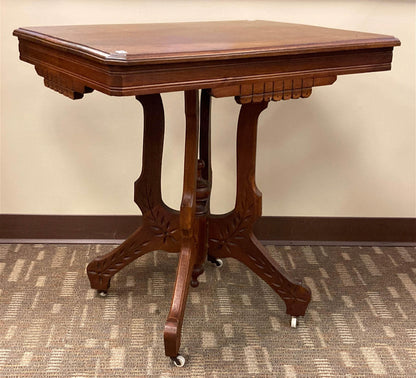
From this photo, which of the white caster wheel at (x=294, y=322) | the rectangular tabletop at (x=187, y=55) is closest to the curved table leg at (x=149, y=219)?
the rectangular tabletop at (x=187, y=55)

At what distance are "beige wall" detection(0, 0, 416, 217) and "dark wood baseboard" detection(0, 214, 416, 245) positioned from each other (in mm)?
41

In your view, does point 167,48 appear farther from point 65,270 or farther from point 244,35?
point 65,270

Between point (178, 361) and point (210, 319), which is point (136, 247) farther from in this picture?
point (178, 361)

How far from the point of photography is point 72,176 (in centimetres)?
303

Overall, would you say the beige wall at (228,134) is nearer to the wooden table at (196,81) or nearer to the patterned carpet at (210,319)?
the patterned carpet at (210,319)

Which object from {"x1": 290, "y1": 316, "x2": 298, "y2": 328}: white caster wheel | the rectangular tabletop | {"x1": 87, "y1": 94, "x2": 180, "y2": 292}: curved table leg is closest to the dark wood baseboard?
{"x1": 87, "y1": 94, "x2": 180, "y2": 292}: curved table leg

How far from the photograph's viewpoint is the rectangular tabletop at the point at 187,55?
1.68 m

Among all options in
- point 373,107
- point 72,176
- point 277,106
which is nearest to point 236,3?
point 277,106

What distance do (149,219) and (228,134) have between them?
66 centimetres

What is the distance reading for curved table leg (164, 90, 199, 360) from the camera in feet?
7.04

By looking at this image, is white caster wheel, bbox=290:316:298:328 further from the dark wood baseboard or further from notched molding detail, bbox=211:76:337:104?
notched molding detail, bbox=211:76:337:104

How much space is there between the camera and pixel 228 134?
2982 millimetres

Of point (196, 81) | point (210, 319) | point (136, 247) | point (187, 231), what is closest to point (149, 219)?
point (136, 247)

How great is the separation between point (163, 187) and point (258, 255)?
74 cm
